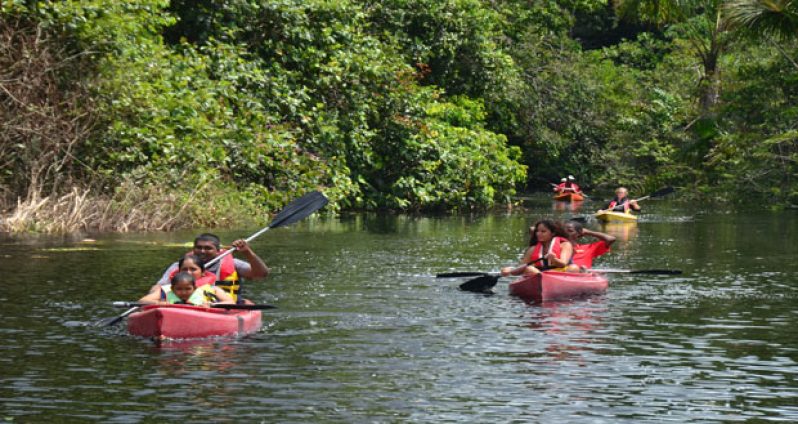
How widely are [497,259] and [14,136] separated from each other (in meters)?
10.6

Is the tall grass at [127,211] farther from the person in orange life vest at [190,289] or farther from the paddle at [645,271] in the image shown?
the person in orange life vest at [190,289]

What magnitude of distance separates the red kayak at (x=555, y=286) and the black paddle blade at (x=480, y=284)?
438mm

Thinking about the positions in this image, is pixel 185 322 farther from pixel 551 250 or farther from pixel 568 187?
pixel 568 187

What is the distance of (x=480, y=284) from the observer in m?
18.8

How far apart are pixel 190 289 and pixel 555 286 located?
554 cm

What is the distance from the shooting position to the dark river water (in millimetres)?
10531

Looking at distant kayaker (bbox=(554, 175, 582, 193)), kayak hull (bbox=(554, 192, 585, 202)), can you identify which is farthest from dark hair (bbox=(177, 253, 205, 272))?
distant kayaker (bbox=(554, 175, 582, 193))

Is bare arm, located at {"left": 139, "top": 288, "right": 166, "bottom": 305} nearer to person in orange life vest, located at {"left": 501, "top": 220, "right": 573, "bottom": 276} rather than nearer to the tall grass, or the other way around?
person in orange life vest, located at {"left": 501, "top": 220, "right": 573, "bottom": 276}

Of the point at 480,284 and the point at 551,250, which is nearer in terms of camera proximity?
the point at 480,284

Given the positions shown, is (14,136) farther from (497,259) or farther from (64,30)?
(497,259)

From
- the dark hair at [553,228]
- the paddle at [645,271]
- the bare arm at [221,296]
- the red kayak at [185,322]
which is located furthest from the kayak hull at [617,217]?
the red kayak at [185,322]

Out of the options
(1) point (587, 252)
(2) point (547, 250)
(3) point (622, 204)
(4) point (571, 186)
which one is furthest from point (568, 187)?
(2) point (547, 250)

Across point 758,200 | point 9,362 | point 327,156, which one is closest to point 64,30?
point 327,156

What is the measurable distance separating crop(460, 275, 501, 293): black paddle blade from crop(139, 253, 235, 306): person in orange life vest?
4541mm
